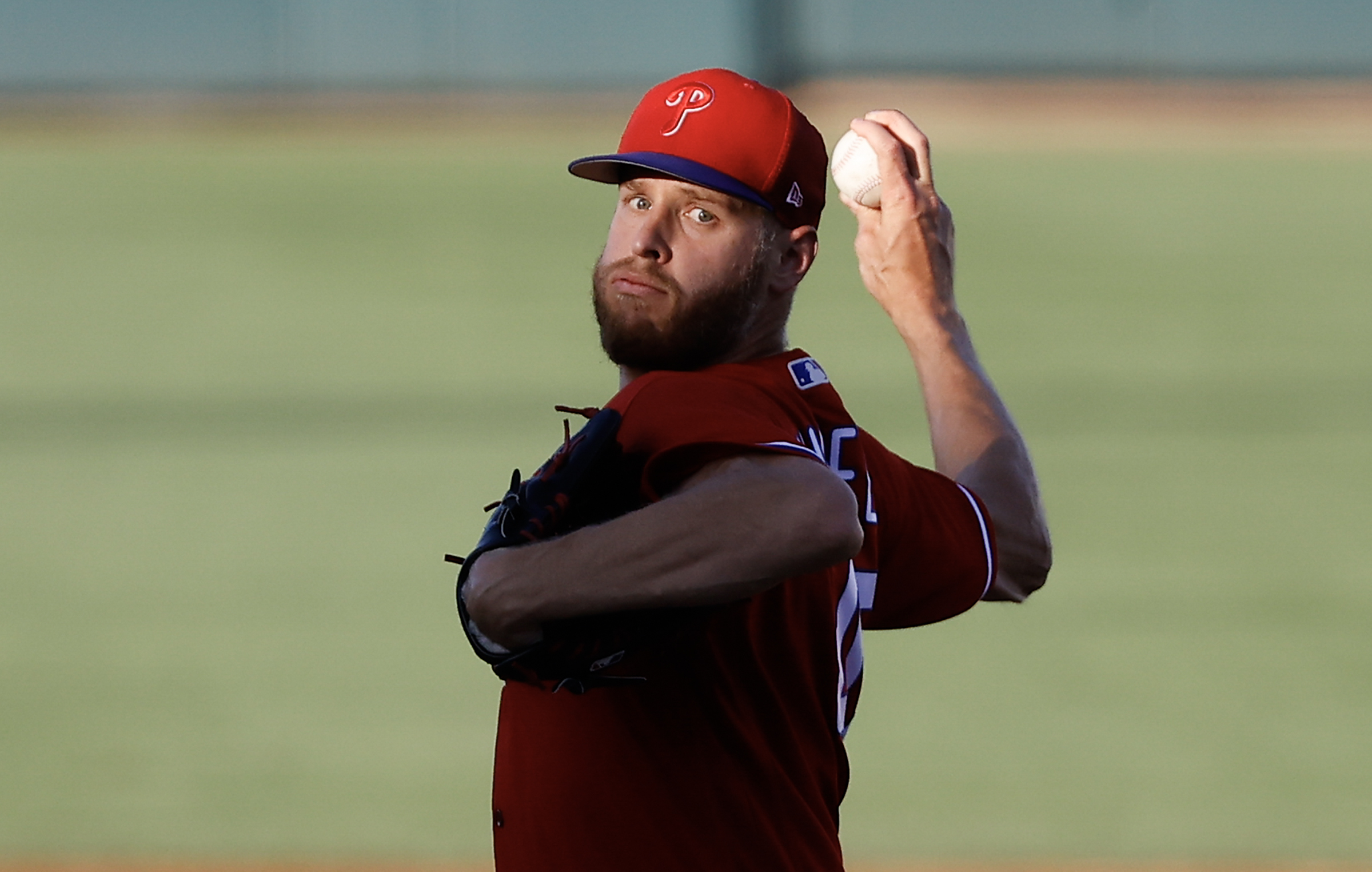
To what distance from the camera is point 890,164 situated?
7.22ft

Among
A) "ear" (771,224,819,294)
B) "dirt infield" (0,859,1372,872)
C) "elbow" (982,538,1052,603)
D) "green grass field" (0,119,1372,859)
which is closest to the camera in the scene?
"ear" (771,224,819,294)

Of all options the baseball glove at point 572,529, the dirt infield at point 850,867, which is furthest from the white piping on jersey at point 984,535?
the dirt infield at point 850,867

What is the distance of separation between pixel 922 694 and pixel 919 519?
3.93 metres

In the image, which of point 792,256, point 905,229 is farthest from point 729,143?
point 905,229

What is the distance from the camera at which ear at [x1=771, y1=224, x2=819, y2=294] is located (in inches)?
76.4

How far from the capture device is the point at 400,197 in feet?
35.5

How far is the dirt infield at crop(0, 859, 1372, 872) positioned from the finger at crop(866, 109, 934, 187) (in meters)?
2.83

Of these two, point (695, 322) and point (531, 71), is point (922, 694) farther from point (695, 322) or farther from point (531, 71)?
point (531, 71)

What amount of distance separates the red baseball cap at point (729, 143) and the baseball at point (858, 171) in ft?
1.04

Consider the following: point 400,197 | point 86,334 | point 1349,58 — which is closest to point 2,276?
point 86,334

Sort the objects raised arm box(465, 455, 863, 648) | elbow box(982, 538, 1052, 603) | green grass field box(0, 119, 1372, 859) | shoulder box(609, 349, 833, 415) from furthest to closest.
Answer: green grass field box(0, 119, 1372, 859), elbow box(982, 538, 1052, 603), shoulder box(609, 349, 833, 415), raised arm box(465, 455, 863, 648)

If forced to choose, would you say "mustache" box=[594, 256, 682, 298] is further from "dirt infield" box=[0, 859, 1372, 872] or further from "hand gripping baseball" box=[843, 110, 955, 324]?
"dirt infield" box=[0, 859, 1372, 872]

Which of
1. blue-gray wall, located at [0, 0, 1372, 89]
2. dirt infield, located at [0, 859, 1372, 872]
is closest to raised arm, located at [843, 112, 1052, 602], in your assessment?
dirt infield, located at [0, 859, 1372, 872]

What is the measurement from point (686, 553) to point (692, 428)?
158mm
